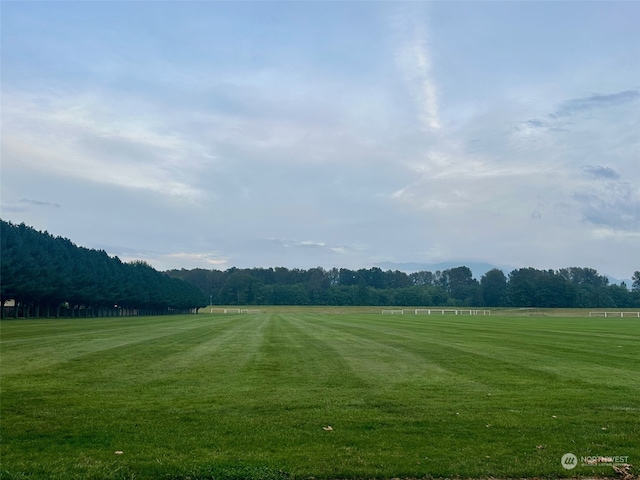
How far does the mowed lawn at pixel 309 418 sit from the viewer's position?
770 cm

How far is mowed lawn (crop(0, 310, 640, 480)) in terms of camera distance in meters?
7.70

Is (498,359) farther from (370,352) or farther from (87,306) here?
(87,306)

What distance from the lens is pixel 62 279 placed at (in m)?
76.9

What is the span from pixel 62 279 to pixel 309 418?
76177 mm

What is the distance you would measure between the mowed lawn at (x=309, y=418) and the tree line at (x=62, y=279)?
54.9m

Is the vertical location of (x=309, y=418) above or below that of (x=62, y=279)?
below

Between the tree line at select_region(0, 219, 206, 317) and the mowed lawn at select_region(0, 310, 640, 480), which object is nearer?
the mowed lawn at select_region(0, 310, 640, 480)

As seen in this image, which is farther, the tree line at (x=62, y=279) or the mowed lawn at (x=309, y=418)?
the tree line at (x=62, y=279)

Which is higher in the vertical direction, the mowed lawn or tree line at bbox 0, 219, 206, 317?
tree line at bbox 0, 219, 206, 317

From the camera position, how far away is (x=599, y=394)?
1275cm

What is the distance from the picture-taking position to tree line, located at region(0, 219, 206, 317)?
66.6m

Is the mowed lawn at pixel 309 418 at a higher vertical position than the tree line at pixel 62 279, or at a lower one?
lower

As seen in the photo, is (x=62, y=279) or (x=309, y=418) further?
(x=62, y=279)

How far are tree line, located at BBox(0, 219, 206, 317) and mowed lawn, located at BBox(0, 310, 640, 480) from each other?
54.9 metres
